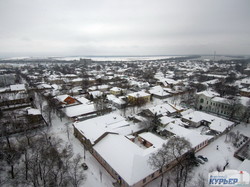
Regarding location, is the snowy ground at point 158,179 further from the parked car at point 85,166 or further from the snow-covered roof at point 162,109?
the snow-covered roof at point 162,109

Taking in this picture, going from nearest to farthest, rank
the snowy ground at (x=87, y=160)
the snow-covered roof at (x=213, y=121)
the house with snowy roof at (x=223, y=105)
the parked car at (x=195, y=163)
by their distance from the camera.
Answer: the snowy ground at (x=87, y=160)
the parked car at (x=195, y=163)
the snow-covered roof at (x=213, y=121)
the house with snowy roof at (x=223, y=105)

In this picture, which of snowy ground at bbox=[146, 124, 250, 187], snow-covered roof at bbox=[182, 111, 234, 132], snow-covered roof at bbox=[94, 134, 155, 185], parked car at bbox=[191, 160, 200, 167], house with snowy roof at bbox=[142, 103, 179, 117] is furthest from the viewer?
house with snowy roof at bbox=[142, 103, 179, 117]

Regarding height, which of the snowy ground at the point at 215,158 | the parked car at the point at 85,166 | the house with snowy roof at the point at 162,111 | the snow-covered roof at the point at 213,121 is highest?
the house with snowy roof at the point at 162,111

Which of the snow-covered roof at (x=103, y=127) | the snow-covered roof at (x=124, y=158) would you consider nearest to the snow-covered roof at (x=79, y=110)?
the snow-covered roof at (x=103, y=127)

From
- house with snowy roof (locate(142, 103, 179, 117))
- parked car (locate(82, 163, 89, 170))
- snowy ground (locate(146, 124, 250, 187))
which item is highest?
house with snowy roof (locate(142, 103, 179, 117))

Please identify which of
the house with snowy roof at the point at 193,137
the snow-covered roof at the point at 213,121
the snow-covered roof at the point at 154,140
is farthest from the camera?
the snow-covered roof at the point at 213,121

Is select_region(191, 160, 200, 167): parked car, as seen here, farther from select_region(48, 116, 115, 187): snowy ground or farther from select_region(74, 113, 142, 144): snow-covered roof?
select_region(48, 116, 115, 187): snowy ground

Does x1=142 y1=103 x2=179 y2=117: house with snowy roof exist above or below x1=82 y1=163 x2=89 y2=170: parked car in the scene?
above

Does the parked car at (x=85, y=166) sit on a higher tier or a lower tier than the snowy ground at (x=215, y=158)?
higher

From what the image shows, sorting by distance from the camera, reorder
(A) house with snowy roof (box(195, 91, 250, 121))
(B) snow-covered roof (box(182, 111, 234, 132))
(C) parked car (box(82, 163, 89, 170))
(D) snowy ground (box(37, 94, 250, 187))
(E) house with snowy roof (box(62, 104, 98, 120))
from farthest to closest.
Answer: (E) house with snowy roof (box(62, 104, 98, 120)), (A) house with snowy roof (box(195, 91, 250, 121)), (B) snow-covered roof (box(182, 111, 234, 132)), (C) parked car (box(82, 163, 89, 170)), (D) snowy ground (box(37, 94, 250, 187))

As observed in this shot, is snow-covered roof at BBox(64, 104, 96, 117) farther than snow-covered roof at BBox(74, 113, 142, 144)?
Yes

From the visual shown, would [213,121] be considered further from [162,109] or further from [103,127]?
[103,127]

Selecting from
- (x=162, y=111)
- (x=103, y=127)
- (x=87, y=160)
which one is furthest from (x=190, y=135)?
(x=87, y=160)

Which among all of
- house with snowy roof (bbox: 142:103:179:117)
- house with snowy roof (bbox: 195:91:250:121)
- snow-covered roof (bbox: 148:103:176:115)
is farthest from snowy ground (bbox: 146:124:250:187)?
snow-covered roof (bbox: 148:103:176:115)
